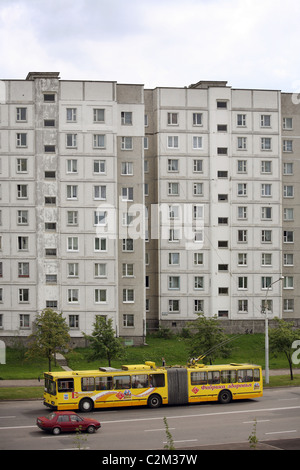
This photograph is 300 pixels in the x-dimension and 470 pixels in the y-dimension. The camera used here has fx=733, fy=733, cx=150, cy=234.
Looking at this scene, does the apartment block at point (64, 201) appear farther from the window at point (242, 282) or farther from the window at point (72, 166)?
the window at point (242, 282)

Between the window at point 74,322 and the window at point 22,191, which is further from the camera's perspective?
the window at point 74,322

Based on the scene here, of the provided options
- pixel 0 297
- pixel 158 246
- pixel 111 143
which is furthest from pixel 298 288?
pixel 0 297

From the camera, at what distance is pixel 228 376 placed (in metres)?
45.2

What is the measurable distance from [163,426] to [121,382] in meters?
6.30

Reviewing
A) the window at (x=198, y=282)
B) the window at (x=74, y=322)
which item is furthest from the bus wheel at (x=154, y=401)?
the window at (x=198, y=282)

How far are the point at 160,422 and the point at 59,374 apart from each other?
692cm

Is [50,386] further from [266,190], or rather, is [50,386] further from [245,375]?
[266,190]

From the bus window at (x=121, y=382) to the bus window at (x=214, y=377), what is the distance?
5255 mm

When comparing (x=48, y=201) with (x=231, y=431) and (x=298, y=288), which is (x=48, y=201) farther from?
(x=231, y=431)

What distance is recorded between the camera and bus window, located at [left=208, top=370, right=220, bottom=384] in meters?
44.8

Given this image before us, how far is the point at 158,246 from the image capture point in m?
76.1

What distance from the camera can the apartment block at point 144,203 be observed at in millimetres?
69812

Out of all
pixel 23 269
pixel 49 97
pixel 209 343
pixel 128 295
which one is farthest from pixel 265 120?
pixel 209 343

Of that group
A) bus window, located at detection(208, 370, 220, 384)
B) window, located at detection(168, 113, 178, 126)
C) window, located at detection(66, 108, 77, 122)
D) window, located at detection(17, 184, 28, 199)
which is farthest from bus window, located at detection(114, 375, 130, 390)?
window, located at detection(168, 113, 178, 126)
